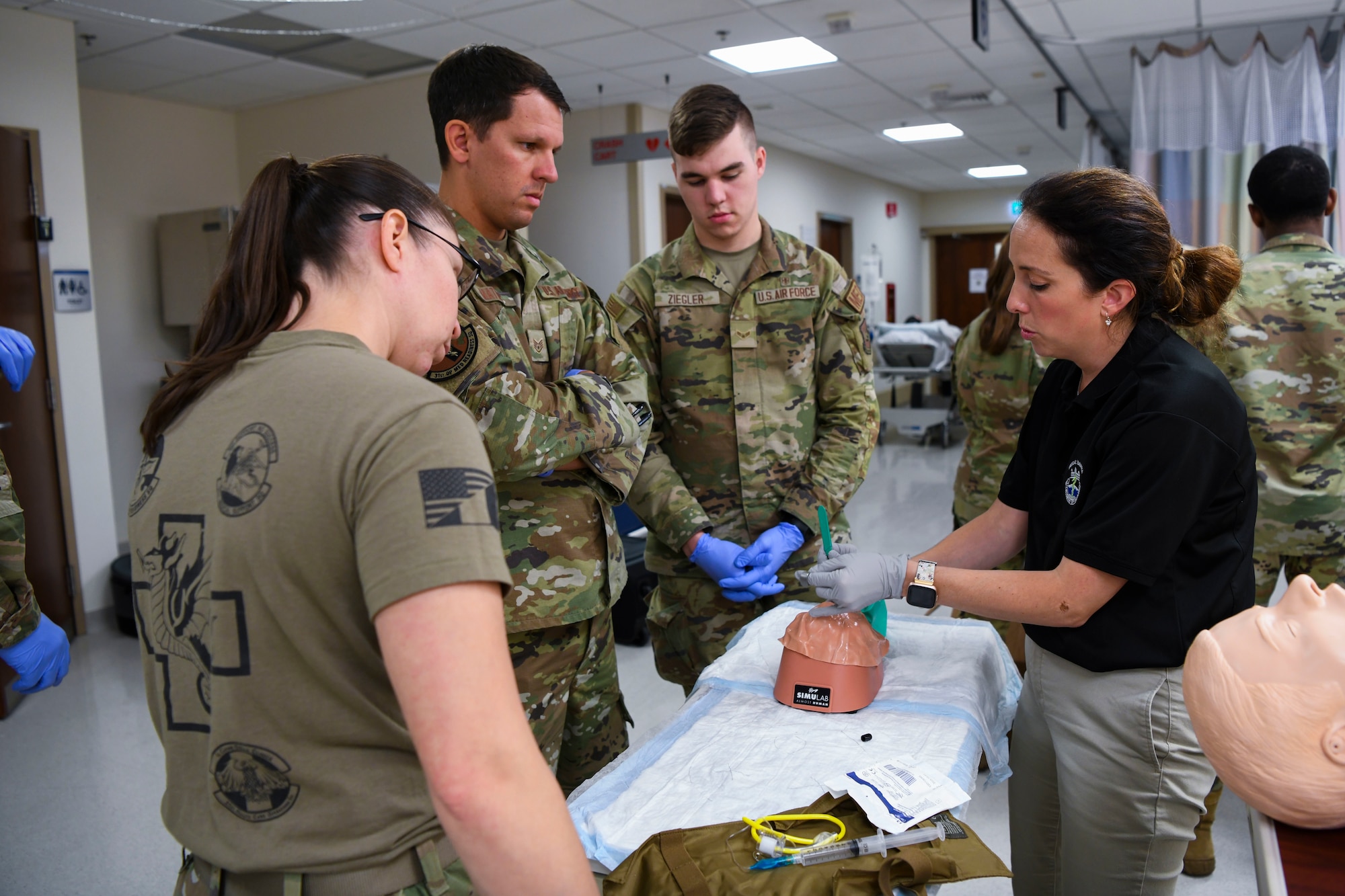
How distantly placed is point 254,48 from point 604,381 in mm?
4327

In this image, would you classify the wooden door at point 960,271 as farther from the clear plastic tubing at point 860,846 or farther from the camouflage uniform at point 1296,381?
the clear plastic tubing at point 860,846

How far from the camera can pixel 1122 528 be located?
3.95 feet

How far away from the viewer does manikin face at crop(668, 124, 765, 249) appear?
1962 mm

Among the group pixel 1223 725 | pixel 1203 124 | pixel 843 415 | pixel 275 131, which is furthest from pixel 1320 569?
→ pixel 275 131

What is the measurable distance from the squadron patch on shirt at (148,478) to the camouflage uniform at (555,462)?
565 mm

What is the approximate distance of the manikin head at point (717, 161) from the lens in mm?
1951

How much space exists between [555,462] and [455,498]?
29.9 inches

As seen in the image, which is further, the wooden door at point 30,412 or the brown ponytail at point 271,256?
the wooden door at point 30,412

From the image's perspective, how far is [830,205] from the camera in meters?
9.81

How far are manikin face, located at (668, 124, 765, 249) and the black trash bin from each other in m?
3.27

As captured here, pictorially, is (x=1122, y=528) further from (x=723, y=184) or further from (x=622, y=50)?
(x=622, y=50)

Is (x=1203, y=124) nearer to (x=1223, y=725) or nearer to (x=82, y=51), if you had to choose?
(x=1223, y=725)

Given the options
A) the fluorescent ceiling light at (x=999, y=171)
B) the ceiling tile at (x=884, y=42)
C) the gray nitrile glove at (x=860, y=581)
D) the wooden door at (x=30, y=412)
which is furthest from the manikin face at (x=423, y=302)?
the fluorescent ceiling light at (x=999, y=171)

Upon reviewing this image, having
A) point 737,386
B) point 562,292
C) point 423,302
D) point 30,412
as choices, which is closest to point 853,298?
point 737,386
